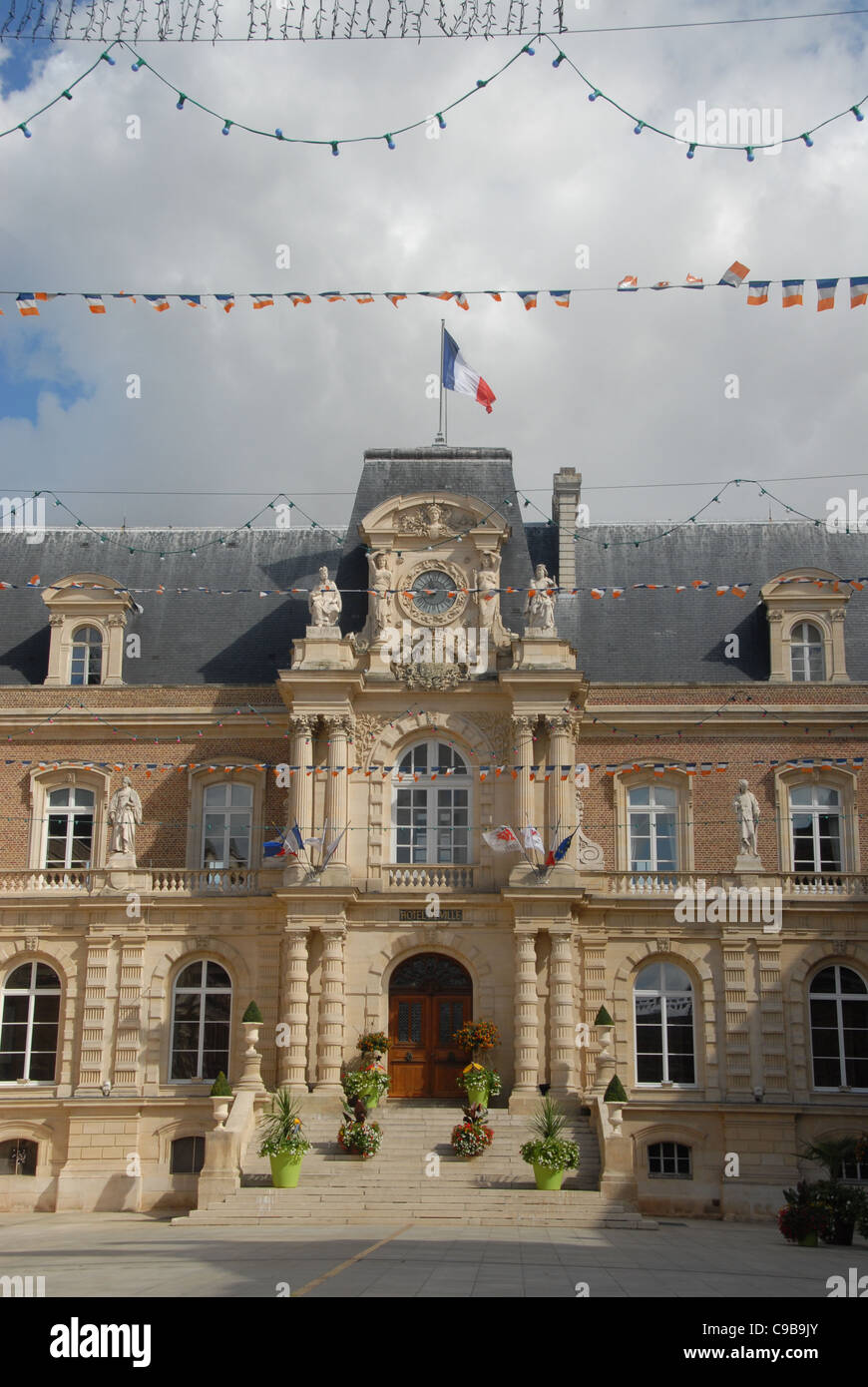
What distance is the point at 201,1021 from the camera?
1280 inches

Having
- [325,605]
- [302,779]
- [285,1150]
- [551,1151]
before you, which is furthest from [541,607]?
[285,1150]

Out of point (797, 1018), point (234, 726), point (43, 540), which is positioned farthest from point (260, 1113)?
point (43, 540)

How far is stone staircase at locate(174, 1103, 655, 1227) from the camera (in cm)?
2511

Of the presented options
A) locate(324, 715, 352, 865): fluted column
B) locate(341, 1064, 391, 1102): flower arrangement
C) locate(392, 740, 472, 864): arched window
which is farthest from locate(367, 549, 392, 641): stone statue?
locate(341, 1064, 391, 1102): flower arrangement

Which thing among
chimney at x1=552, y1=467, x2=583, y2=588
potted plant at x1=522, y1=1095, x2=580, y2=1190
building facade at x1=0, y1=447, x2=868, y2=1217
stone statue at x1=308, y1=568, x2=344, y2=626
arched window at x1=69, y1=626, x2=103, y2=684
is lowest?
potted plant at x1=522, y1=1095, x2=580, y2=1190

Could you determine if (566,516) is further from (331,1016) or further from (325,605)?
(331,1016)

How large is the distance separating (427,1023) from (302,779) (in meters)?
5.95

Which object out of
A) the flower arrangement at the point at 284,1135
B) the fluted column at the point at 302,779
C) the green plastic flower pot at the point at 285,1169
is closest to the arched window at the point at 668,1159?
the flower arrangement at the point at 284,1135

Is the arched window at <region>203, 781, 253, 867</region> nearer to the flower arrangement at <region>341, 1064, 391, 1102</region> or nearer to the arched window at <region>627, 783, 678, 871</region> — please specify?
the flower arrangement at <region>341, 1064, 391, 1102</region>

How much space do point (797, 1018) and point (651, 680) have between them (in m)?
8.50

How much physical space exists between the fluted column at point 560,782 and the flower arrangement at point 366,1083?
250 inches

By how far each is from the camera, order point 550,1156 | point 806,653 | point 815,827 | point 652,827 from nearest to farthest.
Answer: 1. point 550,1156
2. point 815,827
3. point 652,827
4. point 806,653

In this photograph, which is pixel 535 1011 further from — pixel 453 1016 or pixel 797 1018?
pixel 797 1018

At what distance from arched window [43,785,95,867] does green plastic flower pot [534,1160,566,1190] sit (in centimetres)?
1363
